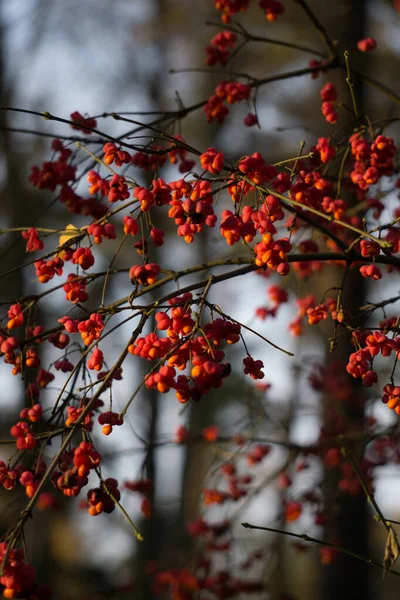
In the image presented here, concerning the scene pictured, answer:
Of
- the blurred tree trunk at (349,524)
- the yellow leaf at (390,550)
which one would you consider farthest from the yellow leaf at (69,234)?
the blurred tree trunk at (349,524)

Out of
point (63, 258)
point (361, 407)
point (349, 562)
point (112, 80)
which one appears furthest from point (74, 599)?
point (112, 80)

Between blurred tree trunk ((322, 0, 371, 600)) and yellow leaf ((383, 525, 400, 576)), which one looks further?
blurred tree trunk ((322, 0, 371, 600))

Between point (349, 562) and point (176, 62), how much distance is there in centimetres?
795

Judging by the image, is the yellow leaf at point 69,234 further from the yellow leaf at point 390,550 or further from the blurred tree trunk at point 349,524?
the blurred tree trunk at point 349,524

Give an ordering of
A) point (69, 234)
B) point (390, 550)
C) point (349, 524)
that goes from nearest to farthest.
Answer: point (390, 550), point (69, 234), point (349, 524)

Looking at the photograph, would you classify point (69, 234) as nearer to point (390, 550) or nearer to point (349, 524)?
point (390, 550)

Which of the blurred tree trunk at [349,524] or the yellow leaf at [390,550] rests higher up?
the blurred tree trunk at [349,524]

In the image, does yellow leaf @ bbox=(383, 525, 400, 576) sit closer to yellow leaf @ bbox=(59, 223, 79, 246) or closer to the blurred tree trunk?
yellow leaf @ bbox=(59, 223, 79, 246)

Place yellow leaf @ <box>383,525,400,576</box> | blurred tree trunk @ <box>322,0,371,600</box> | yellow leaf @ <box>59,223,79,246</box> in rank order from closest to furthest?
yellow leaf @ <box>383,525,400,576</box>
yellow leaf @ <box>59,223,79,246</box>
blurred tree trunk @ <box>322,0,371,600</box>

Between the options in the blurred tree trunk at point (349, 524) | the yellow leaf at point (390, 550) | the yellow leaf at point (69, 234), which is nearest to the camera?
the yellow leaf at point (390, 550)

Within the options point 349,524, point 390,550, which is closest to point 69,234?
point 390,550

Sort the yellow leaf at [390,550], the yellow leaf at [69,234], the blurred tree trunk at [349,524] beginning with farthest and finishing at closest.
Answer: the blurred tree trunk at [349,524] < the yellow leaf at [69,234] < the yellow leaf at [390,550]

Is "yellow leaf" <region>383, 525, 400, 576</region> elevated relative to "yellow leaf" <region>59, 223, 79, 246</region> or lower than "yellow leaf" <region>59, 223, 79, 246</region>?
lower

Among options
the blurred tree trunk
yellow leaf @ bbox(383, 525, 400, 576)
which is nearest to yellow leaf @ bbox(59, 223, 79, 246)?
yellow leaf @ bbox(383, 525, 400, 576)
